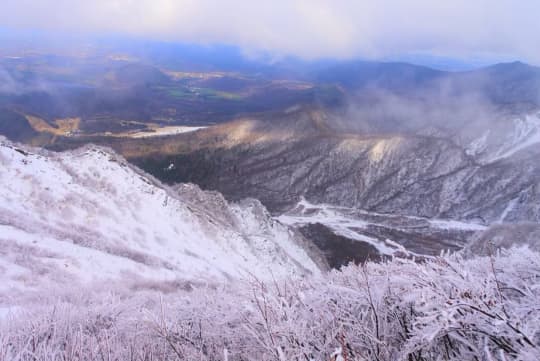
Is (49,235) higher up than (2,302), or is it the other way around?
(2,302)

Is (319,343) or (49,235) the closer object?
(319,343)

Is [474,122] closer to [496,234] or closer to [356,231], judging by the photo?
[356,231]

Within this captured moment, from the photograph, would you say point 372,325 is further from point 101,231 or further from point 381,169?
point 381,169

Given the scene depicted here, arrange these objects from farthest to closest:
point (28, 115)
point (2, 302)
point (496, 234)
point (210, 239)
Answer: point (28, 115), point (496, 234), point (210, 239), point (2, 302)

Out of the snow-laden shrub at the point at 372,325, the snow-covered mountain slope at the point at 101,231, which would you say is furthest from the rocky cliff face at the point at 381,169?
the snow-laden shrub at the point at 372,325

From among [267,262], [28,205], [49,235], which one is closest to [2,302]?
[49,235]

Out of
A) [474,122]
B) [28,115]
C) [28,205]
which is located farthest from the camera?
[28,115]

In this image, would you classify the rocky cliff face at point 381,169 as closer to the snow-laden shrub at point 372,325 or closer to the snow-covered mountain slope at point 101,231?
the snow-covered mountain slope at point 101,231

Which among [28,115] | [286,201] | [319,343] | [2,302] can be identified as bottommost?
[286,201]
